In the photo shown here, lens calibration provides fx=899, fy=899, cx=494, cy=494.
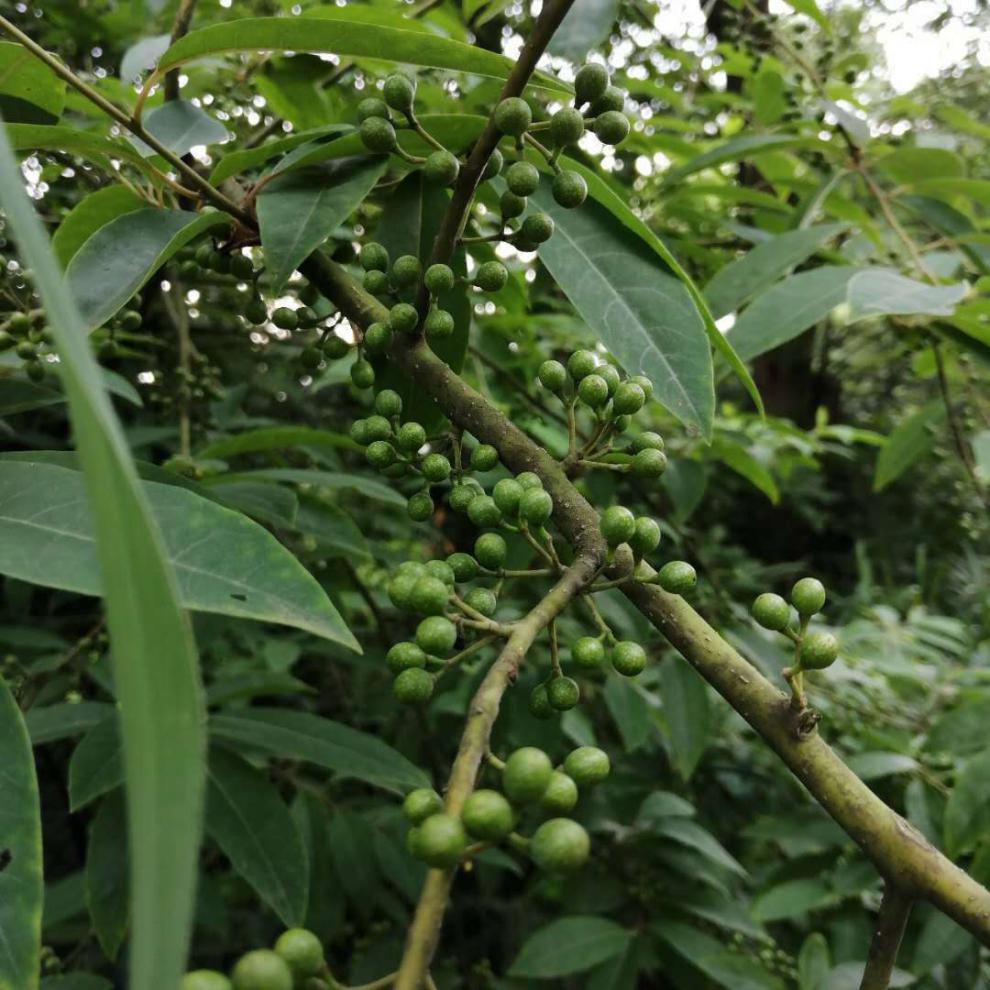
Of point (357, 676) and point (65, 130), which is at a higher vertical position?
point (65, 130)

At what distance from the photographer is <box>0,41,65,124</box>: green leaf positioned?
3.61 ft

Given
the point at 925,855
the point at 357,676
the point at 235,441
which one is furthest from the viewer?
the point at 357,676

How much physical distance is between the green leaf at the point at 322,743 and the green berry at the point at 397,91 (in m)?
1.02

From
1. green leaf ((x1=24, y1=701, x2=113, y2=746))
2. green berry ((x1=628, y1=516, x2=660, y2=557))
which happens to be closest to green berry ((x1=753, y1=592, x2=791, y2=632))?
green berry ((x1=628, y1=516, x2=660, y2=557))

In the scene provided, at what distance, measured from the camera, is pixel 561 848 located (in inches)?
21.0

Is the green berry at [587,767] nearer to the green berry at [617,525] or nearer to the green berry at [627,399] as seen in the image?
the green berry at [617,525]

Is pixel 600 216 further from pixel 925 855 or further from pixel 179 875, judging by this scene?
pixel 179 875

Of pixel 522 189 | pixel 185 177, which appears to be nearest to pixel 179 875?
pixel 522 189

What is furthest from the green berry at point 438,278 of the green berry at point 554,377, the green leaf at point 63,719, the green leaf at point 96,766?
the green leaf at point 63,719

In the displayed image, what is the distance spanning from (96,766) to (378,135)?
42.1 inches

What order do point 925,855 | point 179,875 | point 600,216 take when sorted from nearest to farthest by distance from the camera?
point 179,875
point 925,855
point 600,216

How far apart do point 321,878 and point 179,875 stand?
6.48 feet

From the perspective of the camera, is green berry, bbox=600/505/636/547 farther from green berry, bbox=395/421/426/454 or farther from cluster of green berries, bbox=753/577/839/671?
green berry, bbox=395/421/426/454

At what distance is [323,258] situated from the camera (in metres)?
1.12
